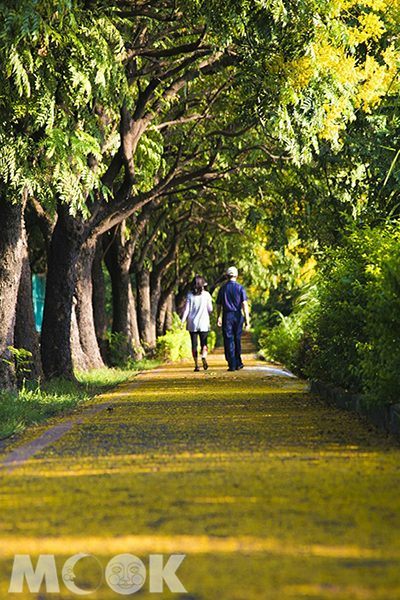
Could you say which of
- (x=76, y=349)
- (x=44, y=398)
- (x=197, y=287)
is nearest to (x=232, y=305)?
(x=197, y=287)

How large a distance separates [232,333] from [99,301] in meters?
5.54

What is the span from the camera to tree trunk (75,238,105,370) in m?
18.3

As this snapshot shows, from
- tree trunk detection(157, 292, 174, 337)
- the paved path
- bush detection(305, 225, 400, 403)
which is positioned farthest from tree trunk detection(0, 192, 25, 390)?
tree trunk detection(157, 292, 174, 337)

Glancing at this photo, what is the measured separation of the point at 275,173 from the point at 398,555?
18.4 meters

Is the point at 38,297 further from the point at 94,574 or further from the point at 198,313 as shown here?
the point at 94,574

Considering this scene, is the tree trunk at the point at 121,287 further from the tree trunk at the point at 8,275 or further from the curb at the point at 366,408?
the curb at the point at 366,408

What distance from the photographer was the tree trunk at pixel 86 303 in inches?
722

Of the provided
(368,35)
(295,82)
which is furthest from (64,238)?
(368,35)

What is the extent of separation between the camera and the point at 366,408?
802 cm

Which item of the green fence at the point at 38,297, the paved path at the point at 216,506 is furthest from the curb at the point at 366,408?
the green fence at the point at 38,297

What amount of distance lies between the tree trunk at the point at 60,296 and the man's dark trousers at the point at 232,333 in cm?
431

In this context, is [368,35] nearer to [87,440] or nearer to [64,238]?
[64,238]

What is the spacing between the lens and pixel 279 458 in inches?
236

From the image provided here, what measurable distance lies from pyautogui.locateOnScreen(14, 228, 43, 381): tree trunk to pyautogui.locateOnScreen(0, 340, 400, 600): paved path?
200 inches
